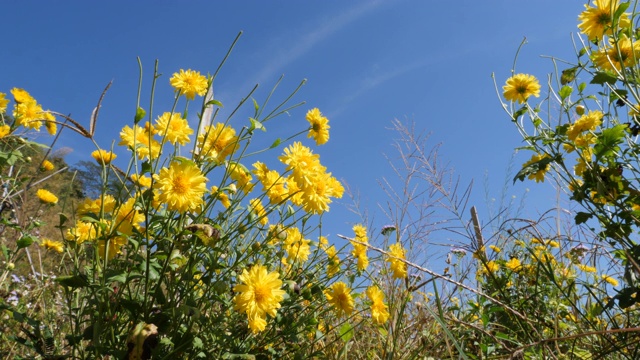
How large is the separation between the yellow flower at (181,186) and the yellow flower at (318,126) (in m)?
0.63

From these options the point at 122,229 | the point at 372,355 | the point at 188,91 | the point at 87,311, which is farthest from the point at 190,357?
the point at 372,355

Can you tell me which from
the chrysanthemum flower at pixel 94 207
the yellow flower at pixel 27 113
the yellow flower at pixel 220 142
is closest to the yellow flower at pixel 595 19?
the yellow flower at pixel 220 142

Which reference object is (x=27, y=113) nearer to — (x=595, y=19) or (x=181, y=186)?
(x=181, y=186)

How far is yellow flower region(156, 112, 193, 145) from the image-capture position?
1.43 m

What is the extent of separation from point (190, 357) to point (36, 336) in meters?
0.60

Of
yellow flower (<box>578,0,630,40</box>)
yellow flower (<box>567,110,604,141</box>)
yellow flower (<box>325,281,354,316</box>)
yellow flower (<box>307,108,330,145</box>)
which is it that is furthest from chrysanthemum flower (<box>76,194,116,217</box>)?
yellow flower (<box>578,0,630,40</box>)

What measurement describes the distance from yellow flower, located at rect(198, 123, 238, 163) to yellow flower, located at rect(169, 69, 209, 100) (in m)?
0.14

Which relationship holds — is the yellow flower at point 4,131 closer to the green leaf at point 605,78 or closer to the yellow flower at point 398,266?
the yellow flower at point 398,266

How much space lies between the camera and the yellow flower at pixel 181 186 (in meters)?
1.22

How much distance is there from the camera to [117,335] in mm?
Answer: 1398

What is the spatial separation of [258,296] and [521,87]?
1.75 m

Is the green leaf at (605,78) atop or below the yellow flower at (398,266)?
atop

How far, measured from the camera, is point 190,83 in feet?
5.11

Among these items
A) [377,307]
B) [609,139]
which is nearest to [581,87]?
[609,139]
